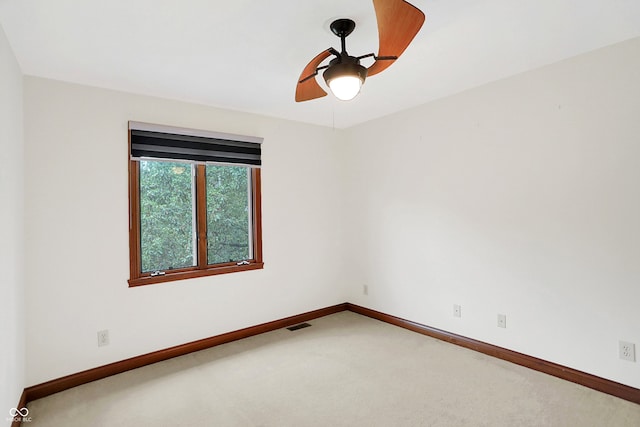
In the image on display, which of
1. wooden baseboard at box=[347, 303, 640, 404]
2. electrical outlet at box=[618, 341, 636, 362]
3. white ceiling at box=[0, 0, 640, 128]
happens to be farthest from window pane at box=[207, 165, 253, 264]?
electrical outlet at box=[618, 341, 636, 362]

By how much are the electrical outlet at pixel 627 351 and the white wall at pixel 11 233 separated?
377 centimetres

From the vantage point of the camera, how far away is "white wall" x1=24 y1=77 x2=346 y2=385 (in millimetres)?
2580

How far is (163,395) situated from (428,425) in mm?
1859

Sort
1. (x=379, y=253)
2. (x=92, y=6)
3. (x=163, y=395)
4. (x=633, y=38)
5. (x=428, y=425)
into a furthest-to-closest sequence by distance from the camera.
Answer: (x=379, y=253), (x=163, y=395), (x=633, y=38), (x=428, y=425), (x=92, y=6)

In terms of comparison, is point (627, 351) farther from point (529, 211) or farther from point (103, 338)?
point (103, 338)

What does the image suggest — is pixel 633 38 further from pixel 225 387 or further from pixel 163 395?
pixel 163 395

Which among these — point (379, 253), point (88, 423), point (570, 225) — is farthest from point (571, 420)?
point (88, 423)

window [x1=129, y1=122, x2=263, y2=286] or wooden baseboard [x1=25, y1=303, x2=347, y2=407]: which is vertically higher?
window [x1=129, y1=122, x2=263, y2=286]

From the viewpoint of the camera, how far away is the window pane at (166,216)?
3137 mm

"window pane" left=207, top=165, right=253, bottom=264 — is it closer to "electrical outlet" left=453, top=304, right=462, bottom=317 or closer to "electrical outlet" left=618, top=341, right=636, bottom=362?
"electrical outlet" left=453, top=304, right=462, bottom=317

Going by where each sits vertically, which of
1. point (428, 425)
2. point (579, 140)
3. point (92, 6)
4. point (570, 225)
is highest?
point (92, 6)

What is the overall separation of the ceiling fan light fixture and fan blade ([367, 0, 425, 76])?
0.16 metres

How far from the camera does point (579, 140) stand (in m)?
2.54

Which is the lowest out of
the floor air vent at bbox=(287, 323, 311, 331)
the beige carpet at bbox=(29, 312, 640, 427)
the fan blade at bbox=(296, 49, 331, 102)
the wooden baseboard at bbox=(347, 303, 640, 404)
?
the beige carpet at bbox=(29, 312, 640, 427)
